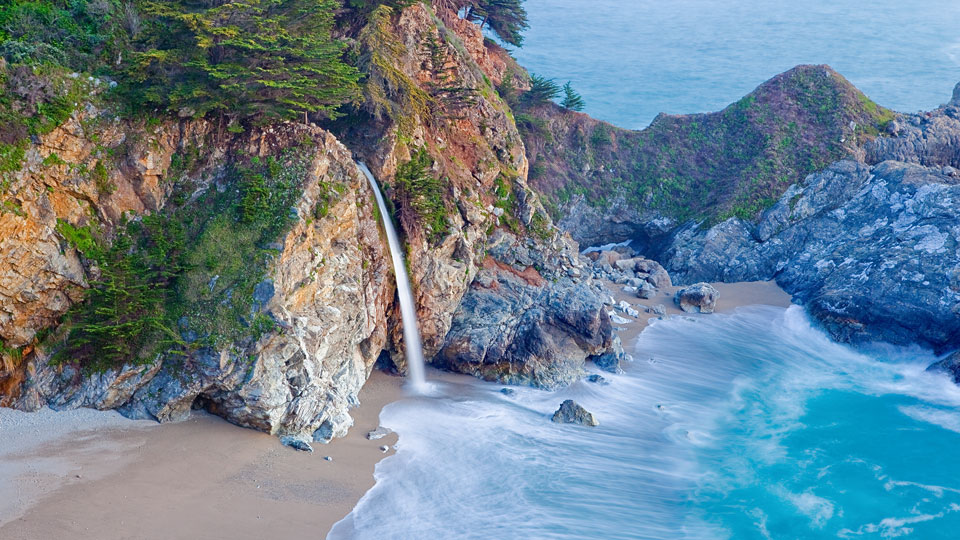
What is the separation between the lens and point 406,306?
69.4 feet

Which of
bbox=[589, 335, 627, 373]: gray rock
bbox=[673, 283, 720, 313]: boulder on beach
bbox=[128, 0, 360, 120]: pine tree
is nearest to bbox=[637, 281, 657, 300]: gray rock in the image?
bbox=[673, 283, 720, 313]: boulder on beach

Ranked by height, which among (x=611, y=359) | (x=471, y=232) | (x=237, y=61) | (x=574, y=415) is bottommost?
(x=574, y=415)

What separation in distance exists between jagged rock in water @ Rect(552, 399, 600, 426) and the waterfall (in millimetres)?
3981

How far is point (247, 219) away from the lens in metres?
17.8

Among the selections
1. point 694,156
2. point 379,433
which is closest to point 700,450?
point 379,433

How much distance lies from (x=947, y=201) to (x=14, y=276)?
30.1 m

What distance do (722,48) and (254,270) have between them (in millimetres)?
67073

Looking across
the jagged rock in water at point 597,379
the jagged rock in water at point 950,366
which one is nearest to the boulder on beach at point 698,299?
the jagged rock in water at point 597,379

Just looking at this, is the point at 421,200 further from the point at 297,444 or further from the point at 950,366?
the point at 950,366

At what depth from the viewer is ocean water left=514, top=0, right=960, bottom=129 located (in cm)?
5934

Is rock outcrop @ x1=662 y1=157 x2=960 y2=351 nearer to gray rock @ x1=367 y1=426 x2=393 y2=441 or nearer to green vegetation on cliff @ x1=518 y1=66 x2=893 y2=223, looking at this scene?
green vegetation on cliff @ x1=518 y1=66 x2=893 y2=223

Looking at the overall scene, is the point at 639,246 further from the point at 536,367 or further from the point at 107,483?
the point at 107,483

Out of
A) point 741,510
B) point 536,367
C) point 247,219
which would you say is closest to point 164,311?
point 247,219

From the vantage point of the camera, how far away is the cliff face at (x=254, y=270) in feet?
53.7
